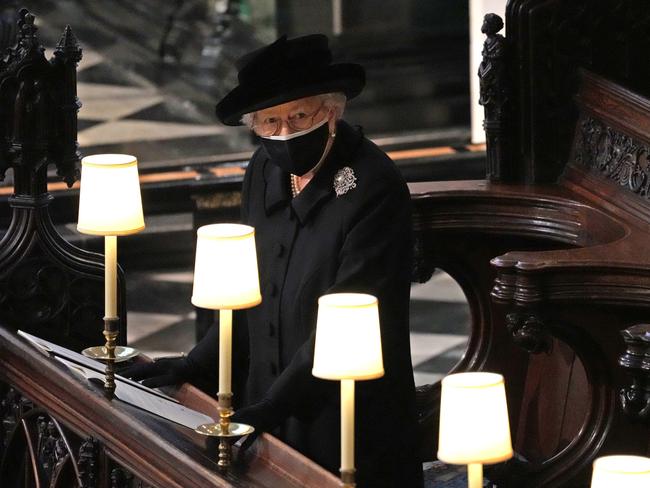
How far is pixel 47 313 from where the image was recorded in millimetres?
4750

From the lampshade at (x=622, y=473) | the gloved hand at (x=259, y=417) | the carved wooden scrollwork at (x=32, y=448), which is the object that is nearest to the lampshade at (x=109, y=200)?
the gloved hand at (x=259, y=417)

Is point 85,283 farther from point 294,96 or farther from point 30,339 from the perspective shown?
point 294,96

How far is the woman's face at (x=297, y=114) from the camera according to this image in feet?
12.5

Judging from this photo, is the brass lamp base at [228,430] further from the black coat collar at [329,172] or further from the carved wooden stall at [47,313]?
the black coat collar at [329,172]

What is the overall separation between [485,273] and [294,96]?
198 cm

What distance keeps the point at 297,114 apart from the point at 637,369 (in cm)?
103

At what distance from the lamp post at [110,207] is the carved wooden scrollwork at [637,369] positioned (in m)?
1.22

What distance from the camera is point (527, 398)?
17.7 feet

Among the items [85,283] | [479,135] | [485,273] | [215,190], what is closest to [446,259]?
[485,273]

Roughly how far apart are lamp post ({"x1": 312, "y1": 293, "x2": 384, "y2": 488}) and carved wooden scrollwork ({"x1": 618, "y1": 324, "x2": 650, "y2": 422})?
1.03m

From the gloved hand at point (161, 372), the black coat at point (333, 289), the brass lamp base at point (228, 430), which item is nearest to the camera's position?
the brass lamp base at point (228, 430)

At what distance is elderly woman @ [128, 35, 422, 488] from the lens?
145 inches

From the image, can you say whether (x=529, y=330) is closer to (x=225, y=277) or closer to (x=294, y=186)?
(x=294, y=186)

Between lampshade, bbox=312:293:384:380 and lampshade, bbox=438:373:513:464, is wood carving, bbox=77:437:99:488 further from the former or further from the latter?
lampshade, bbox=438:373:513:464
